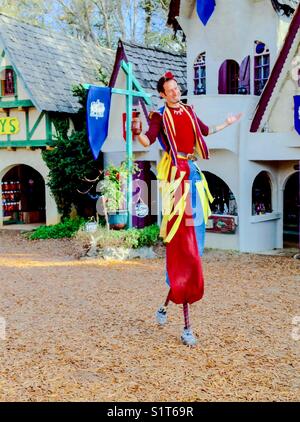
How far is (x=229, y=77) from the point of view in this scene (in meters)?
12.8

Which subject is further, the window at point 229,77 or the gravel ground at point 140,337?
the window at point 229,77

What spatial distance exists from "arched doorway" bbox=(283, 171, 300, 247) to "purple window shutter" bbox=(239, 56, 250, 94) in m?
2.46

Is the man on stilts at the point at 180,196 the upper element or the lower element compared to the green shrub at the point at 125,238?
upper

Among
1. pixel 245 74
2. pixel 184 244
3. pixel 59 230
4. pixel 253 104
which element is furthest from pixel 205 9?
pixel 184 244

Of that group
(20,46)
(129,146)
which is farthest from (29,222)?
(129,146)

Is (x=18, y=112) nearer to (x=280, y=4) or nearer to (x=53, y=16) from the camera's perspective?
(x=280, y=4)

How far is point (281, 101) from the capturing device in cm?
1087

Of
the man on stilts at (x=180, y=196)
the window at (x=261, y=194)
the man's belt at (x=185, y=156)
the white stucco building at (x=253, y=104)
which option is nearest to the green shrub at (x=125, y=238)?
the white stucco building at (x=253, y=104)

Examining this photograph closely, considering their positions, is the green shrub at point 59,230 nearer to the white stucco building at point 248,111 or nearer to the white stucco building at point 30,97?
the white stucco building at point 30,97

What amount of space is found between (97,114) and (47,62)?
501cm

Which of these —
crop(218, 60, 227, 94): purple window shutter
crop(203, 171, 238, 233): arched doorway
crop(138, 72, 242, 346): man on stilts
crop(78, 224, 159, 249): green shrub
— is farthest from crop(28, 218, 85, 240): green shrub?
crop(138, 72, 242, 346): man on stilts

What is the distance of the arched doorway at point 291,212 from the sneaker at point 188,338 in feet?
25.4

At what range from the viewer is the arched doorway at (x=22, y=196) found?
54.9 feet

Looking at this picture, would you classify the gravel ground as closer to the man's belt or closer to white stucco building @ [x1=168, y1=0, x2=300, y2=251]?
the man's belt
